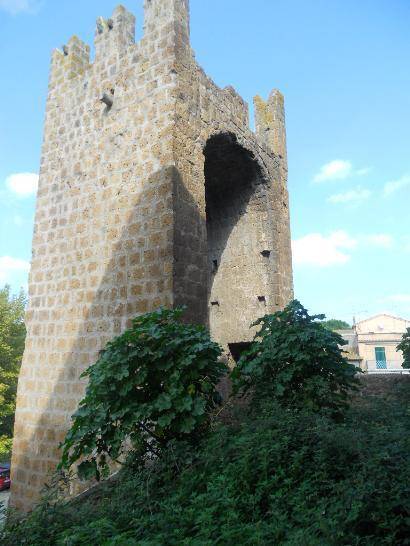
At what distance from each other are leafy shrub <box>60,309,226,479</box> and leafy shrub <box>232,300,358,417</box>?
0.57m

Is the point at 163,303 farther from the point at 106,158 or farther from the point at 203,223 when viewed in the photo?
the point at 106,158

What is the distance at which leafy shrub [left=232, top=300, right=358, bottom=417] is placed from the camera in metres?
4.06

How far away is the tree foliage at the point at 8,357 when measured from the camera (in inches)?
891

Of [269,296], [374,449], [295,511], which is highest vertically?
[269,296]

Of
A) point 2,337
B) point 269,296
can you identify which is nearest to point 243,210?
point 269,296

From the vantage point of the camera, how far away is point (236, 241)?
8.42m

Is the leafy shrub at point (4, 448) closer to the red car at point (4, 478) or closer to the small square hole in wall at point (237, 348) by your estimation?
the red car at point (4, 478)

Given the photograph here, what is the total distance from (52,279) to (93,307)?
1089 millimetres

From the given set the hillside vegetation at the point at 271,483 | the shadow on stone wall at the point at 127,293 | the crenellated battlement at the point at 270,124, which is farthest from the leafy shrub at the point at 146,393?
the crenellated battlement at the point at 270,124

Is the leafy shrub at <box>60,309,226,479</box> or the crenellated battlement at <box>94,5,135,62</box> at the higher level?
the crenellated battlement at <box>94,5,135,62</box>

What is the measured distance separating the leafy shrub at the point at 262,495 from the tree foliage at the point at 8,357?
21.4 m

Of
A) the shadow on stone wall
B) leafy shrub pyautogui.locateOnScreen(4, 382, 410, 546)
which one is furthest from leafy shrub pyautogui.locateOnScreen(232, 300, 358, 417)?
the shadow on stone wall

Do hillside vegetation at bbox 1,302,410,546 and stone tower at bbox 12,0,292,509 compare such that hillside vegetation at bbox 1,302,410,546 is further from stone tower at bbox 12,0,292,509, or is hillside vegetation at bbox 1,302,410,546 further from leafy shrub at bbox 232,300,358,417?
stone tower at bbox 12,0,292,509

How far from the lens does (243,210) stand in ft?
27.2
